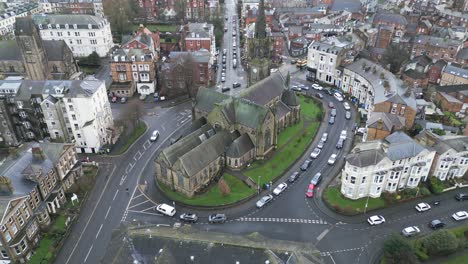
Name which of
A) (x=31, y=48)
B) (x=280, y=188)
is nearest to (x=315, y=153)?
(x=280, y=188)

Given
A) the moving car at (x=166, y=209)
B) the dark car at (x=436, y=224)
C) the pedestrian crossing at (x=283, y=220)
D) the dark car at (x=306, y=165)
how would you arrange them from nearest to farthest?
the dark car at (x=436, y=224) < the pedestrian crossing at (x=283, y=220) < the moving car at (x=166, y=209) < the dark car at (x=306, y=165)

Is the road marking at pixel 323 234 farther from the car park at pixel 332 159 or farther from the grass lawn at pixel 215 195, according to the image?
the car park at pixel 332 159

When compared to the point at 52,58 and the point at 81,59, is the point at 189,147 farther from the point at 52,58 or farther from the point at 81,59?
the point at 81,59

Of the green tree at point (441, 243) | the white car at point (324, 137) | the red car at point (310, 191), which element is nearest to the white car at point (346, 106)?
the white car at point (324, 137)

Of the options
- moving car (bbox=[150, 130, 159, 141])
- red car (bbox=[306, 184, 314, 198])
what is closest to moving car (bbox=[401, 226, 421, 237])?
red car (bbox=[306, 184, 314, 198])

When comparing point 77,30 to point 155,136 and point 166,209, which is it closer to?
point 155,136

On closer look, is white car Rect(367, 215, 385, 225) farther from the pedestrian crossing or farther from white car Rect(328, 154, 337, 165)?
white car Rect(328, 154, 337, 165)

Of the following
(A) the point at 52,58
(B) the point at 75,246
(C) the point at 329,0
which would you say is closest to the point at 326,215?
(B) the point at 75,246
